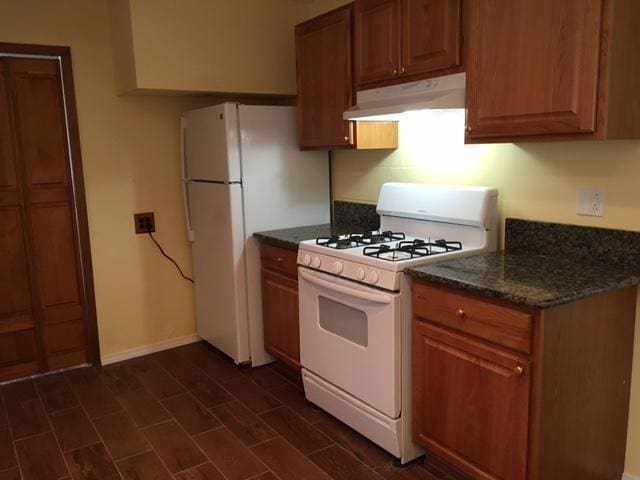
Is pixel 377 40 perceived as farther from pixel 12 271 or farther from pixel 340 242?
pixel 12 271

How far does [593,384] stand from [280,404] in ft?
5.21

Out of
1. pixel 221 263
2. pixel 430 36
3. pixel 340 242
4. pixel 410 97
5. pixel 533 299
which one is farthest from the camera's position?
pixel 221 263

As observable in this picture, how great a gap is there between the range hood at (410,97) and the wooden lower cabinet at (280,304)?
868mm

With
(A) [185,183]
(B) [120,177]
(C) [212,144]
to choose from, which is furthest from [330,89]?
(B) [120,177]

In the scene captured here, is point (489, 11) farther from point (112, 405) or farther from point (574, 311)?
point (112, 405)

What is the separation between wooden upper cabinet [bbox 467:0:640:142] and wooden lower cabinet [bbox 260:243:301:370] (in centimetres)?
136

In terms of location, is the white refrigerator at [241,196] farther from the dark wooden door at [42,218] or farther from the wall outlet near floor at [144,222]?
the dark wooden door at [42,218]

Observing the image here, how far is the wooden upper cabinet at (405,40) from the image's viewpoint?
2213 millimetres

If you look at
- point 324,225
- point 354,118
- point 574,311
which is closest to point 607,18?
point 574,311

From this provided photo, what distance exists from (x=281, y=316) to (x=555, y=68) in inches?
76.7

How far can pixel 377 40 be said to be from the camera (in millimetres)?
2578

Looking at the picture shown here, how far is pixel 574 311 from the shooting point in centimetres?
179

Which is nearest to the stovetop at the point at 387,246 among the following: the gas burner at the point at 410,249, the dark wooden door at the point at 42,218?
the gas burner at the point at 410,249

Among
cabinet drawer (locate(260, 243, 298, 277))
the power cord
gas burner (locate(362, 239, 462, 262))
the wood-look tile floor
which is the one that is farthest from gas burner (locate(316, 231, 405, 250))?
the power cord
